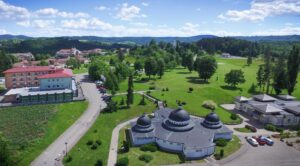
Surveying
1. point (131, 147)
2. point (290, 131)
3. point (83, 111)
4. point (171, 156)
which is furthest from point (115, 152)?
point (290, 131)

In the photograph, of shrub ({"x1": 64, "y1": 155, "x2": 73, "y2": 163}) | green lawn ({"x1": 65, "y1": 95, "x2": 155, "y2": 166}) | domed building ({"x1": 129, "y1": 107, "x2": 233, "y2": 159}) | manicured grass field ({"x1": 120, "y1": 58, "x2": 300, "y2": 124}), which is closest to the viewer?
shrub ({"x1": 64, "y1": 155, "x2": 73, "y2": 163})

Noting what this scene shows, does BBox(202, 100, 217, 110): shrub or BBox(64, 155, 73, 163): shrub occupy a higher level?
BBox(202, 100, 217, 110): shrub

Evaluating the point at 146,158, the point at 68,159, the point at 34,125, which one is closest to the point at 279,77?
the point at 146,158

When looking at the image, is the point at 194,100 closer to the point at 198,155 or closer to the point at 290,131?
the point at 290,131

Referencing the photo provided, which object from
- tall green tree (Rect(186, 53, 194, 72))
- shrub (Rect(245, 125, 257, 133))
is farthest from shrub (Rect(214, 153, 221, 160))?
tall green tree (Rect(186, 53, 194, 72))

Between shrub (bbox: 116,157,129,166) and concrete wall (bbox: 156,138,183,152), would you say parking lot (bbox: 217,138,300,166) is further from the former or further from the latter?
shrub (bbox: 116,157,129,166)

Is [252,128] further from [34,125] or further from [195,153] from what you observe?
[34,125]

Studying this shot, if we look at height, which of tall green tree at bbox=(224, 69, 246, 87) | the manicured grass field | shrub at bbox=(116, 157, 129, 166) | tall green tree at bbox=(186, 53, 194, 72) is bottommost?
shrub at bbox=(116, 157, 129, 166)

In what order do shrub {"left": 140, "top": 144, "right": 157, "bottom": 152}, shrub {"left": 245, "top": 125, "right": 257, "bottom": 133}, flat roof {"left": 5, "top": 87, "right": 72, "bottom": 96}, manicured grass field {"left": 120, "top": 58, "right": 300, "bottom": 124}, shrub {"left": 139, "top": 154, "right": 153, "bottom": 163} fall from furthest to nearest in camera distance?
flat roof {"left": 5, "top": 87, "right": 72, "bottom": 96}, manicured grass field {"left": 120, "top": 58, "right": 300, "bottom": 124}, shrub {"left": 245, "top": 125, "right": 257, "bottom": 133}, shrub {"left": 140, "top": 144, "right": 157, "bottom": 152}, shrub {"left": 139, "top": 154, "right": 153, "bottom": 163}
